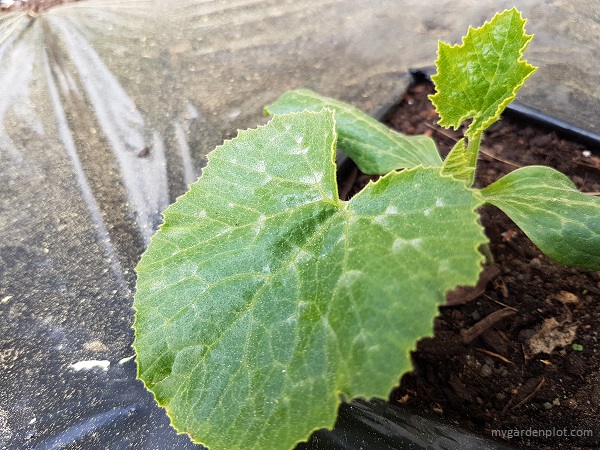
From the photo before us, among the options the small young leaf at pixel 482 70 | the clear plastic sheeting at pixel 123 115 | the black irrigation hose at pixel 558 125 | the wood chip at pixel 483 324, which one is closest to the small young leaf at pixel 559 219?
the small young leaf at pixel 482 70

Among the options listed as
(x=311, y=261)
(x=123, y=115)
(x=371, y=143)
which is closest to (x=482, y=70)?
(x=371, y=143)

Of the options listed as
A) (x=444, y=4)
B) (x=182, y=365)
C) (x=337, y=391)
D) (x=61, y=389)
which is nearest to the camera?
(x=337, y=391)

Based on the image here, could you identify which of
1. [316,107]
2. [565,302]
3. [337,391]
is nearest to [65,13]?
[316,107]

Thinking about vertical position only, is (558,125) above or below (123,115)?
below

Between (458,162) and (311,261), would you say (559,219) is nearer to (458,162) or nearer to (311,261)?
(458,162)

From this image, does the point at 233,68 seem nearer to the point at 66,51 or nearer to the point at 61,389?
the point at 66,51

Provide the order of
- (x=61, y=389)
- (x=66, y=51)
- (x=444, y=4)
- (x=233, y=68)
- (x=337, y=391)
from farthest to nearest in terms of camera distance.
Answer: (x=444, y=4) < (x=233, y=68) < (x=66, y=51) < (x=61, y=389) < (x=337, y=391)

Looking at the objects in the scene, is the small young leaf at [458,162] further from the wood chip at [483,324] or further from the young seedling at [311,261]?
the wood chip at [483,324]

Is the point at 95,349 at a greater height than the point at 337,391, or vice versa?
the point at 337,391
